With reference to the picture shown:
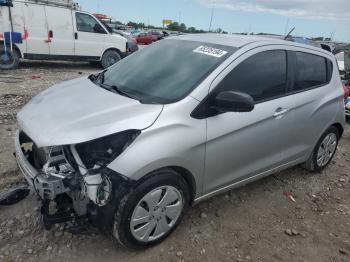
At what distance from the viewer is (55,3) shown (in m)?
10.6

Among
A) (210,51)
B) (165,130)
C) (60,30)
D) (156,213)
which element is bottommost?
(156,213)

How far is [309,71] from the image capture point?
13.1 feet

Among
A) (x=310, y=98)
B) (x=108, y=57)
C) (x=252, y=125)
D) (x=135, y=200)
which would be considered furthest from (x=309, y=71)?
(x=108, y=57)

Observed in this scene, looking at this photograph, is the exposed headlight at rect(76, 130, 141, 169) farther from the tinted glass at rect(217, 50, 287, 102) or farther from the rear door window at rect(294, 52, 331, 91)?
the rear door window at rect(294, 52, 331, 91)

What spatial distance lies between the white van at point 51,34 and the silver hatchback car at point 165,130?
25.1 feet

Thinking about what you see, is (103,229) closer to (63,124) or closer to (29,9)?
(63,124)

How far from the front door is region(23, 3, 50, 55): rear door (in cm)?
877

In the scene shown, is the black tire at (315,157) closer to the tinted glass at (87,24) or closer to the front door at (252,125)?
the front door at (252,125)

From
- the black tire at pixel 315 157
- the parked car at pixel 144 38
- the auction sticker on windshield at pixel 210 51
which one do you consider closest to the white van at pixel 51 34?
the auction sticker on windshield at pixel 210 51

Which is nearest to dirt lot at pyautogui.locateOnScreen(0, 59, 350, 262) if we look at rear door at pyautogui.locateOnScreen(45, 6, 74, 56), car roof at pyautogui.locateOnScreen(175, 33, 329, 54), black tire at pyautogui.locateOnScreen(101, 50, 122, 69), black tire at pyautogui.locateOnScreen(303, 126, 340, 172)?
black tire at pyautogui.locateOnScreen(303, 126, 340, 172)

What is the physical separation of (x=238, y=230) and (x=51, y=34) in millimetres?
9410

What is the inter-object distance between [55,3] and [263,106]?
920cm

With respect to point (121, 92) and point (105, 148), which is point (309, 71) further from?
point (105, 148)

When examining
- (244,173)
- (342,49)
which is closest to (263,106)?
(244,173)
